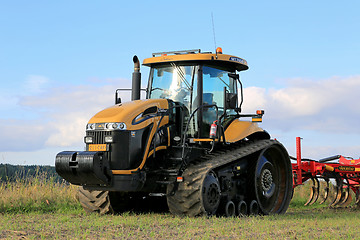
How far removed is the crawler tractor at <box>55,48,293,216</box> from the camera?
9.47 metres

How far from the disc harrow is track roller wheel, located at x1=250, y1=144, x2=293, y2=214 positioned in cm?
61

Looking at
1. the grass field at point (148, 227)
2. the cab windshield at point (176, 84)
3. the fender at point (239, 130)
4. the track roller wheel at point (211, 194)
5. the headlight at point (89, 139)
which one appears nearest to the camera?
the grass field at point (148, 227)

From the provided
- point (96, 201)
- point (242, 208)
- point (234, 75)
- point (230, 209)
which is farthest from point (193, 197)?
point (234, 75)

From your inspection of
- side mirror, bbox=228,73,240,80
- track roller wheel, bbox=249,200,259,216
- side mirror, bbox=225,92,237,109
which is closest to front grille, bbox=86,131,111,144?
side mirror, bbox=225,92,237,109

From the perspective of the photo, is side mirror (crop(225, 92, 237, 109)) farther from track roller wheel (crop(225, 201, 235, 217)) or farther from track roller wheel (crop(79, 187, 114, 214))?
track roller wheel (crop(79, 187, 114, 214))

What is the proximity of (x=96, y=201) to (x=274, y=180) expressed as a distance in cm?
468

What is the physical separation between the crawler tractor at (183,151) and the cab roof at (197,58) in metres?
0.02

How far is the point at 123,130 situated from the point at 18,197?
4314mm

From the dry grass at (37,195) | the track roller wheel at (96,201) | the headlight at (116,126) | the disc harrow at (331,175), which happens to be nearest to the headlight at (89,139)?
the headlight at (116,126)

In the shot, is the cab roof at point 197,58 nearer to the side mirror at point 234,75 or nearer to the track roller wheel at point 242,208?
the side mirror at point 234,75

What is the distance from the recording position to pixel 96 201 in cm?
1062

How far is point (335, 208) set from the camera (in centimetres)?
1512

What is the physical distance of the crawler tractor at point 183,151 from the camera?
9469mm

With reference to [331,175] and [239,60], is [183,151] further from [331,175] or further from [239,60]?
[331,175]
